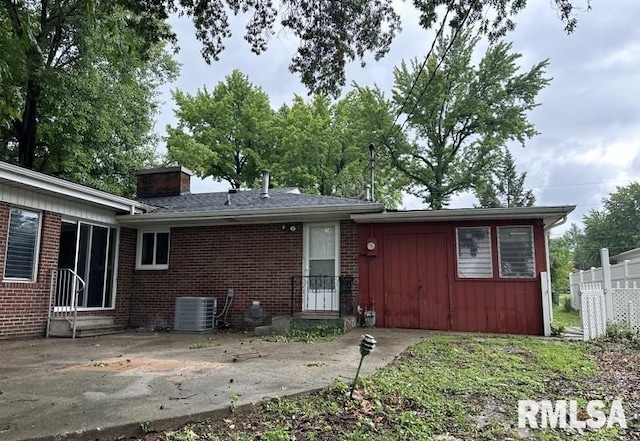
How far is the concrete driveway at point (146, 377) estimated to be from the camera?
3084 mm

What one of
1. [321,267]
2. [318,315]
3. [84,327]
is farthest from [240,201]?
[84,327]

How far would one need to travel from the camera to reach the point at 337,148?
83.4ft

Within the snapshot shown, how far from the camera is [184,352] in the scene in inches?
251

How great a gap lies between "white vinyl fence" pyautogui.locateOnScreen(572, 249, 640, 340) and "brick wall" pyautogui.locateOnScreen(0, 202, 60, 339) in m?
9.68

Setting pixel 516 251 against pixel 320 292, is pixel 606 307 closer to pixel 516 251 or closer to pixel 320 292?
pixel 516 251

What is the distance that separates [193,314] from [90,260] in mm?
2460

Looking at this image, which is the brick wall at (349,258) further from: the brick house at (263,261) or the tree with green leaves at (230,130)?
the tree with green leaves at (230,130)

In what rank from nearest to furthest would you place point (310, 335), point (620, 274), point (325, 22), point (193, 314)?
1. point (325, 22)
2. point (310, 335)
3. point (193, 314)
4. point (620, 274)

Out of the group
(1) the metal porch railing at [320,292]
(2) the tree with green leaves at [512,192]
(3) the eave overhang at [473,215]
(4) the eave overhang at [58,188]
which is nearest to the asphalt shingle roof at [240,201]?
(3) the eave overhang at [473,215]

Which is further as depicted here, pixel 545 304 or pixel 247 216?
pixel 247 216

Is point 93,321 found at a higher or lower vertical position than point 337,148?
lower

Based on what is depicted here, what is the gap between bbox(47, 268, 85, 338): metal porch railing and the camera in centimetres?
838

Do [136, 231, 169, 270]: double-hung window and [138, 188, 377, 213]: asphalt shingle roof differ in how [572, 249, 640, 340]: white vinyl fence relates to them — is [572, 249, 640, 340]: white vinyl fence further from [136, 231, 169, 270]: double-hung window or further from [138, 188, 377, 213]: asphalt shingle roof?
[136, 231, 169, 270]: double-hung window

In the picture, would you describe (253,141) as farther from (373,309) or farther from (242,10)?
(242,10)
